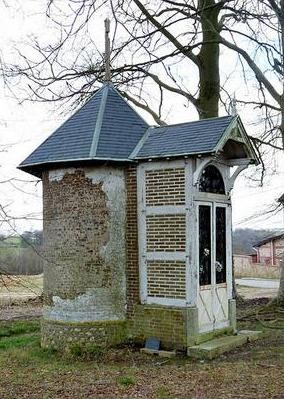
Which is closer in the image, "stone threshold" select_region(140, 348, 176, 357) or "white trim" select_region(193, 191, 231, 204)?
"stone threshold" select_region(140, 348, 176, 357)

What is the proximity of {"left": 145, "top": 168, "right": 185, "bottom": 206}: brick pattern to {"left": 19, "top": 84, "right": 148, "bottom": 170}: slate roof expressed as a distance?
2.27 ft

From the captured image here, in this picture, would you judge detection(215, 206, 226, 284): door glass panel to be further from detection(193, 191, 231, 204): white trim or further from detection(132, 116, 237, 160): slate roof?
detection(132, 116, 237, 160): slate roof

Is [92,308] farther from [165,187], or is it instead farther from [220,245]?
[220,245]

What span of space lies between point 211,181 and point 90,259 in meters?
2.85

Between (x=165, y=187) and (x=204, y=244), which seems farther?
(x=204, y=244)

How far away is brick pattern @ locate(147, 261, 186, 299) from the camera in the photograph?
1038 centimetres

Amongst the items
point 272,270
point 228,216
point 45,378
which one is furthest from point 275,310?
point 272,270

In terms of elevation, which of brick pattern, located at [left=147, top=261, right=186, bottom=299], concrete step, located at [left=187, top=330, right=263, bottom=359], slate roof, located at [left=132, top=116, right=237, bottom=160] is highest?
slate roof, located at [left=132, top=116, right=237, bottom=160]

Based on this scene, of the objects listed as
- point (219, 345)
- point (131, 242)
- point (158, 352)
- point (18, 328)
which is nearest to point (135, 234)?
point (131, 242)

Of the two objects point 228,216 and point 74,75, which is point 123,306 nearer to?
point 228,216

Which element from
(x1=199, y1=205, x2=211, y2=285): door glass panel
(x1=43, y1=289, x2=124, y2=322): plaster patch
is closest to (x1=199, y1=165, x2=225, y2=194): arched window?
(x1=199, y1=205, x2=211, y2=285): door glass panel

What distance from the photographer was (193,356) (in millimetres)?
9977

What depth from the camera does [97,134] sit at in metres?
11.2

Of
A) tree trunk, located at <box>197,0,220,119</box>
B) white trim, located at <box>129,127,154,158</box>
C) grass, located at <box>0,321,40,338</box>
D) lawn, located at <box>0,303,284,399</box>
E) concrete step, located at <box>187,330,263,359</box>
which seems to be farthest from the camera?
tree trunk, located at <box>197,0,220,119</box>
